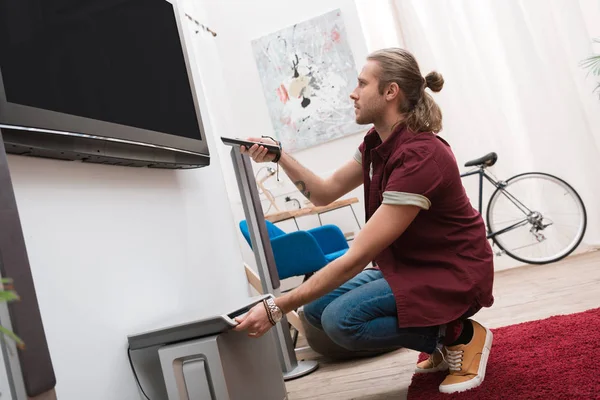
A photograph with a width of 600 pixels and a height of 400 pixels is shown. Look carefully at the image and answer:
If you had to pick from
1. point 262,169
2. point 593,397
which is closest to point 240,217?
point 262,169

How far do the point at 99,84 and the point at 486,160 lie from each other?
10.2ft

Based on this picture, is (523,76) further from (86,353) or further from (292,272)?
(86,353)

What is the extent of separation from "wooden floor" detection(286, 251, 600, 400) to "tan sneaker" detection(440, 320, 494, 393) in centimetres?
16

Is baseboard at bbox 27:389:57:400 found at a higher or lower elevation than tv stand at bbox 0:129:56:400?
lower

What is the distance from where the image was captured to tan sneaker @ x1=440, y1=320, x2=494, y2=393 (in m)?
1.73

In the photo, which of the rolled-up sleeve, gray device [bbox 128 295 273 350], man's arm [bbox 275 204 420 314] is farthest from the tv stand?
the rolled-up sleeve

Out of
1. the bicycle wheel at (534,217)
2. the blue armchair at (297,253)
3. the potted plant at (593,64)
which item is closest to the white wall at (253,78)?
the bicycle wheel at (534,217)

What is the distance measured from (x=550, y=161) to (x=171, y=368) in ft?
11.6

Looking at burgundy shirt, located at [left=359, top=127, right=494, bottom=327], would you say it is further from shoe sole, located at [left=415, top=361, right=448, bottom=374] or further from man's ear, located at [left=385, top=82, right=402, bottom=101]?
shoe sole, located at [left=415, top=361, right=448, bottom=374]

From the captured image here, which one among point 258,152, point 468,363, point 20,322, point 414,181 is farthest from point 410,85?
point 20,322

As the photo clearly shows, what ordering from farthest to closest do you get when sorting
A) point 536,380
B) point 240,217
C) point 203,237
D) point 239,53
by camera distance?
point 239,53, point 240,217, point 203,237, point 536,380

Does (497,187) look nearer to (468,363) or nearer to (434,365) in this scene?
(434,365)

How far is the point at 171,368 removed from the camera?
5.13ft

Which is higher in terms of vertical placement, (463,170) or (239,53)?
(239,53)
